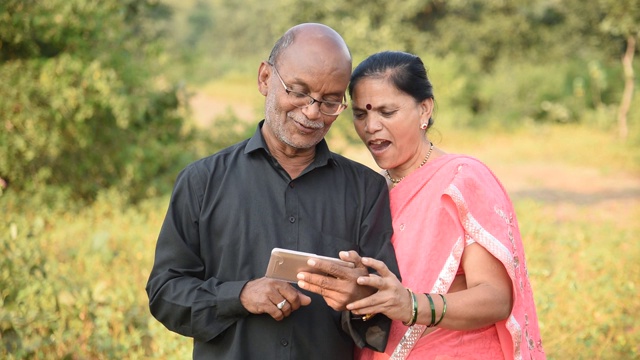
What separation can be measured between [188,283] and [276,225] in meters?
0.34

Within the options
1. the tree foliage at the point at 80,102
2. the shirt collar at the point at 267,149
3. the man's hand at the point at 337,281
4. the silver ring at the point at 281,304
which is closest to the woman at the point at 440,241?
the man's hand at the point at 337,281

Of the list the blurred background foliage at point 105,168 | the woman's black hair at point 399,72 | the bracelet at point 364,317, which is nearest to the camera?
the bracelet at point 364,317

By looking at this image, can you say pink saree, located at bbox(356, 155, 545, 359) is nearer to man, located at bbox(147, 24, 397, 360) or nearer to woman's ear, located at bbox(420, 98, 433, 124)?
man, located at bbox(147, 24, 397, 360)

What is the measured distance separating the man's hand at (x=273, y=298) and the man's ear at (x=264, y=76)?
0.73 m

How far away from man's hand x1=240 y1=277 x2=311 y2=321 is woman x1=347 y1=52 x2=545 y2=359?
31cm

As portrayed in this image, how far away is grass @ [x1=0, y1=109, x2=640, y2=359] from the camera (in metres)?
4.23

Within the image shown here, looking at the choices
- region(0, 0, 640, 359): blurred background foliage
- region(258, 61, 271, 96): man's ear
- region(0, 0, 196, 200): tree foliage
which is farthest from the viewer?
region(0, 0, 196, 200): tree foliage

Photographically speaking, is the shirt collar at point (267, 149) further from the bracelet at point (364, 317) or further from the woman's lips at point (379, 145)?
the bracelet at point (364, 317)

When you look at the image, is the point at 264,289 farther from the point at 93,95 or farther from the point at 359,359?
the point at 93,95

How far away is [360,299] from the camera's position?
2227 mm

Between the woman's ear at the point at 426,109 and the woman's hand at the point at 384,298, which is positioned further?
the woman's ear at the point at 426,109

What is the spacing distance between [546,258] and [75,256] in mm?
4307

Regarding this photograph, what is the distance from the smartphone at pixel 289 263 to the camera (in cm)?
209

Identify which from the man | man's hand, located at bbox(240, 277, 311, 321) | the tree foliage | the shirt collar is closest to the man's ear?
the man
